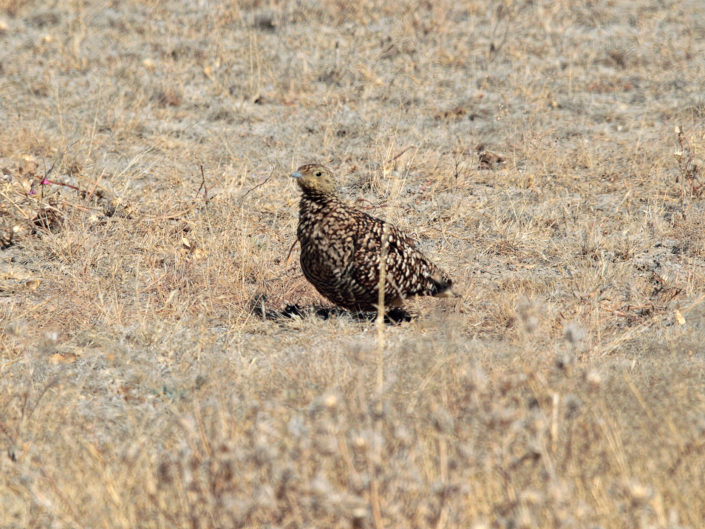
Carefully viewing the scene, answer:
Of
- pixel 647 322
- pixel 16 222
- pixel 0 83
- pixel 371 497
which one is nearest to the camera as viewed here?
pixel 371 497

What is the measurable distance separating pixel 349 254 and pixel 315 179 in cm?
55

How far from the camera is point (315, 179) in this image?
15.8ft

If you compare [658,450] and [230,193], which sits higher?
[658,450]

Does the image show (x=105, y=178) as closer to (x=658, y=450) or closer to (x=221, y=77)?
(x=221, y=77)

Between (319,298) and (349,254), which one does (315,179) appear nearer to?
(349,254)

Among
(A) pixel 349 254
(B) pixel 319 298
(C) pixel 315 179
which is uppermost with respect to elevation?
(C) pixel 315 179

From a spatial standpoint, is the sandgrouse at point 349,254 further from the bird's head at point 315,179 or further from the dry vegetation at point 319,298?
the dry vegetation at point 319,298

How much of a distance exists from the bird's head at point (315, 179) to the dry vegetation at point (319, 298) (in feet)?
2.42

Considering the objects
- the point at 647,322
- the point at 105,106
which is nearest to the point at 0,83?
the point at 105,106

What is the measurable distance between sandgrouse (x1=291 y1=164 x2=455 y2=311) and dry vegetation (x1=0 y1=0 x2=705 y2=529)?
0.24 meters

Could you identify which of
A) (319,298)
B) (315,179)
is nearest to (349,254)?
(315,179)

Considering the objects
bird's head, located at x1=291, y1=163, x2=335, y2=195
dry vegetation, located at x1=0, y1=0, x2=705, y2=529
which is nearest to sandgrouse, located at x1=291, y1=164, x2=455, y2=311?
bird's head, located at x1=291, y1=163, x2=335, y2=195

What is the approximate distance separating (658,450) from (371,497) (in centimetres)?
111

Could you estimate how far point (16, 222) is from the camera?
6.04 m
